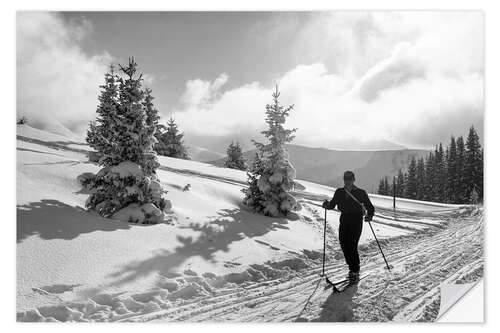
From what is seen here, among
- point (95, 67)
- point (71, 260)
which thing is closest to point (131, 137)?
point (95, 67)

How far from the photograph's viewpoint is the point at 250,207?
42.0ft

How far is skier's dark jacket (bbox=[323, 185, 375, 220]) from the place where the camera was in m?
6.82

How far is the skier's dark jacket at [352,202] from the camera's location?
682 cm

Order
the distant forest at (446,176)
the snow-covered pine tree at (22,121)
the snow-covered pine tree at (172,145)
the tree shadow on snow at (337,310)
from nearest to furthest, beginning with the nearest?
1. the tree shadow on snow at (337,310)
2. the snow-covered pine tree at (22,121)
3. the distant forest at (446,176)
4. the snow-covered pine tree at (172,145)

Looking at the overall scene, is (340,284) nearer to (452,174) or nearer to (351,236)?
(351,236)

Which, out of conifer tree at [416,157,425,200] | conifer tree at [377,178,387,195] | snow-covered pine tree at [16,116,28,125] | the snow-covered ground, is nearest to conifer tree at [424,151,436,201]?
conifer tree at [416,157,425,200]

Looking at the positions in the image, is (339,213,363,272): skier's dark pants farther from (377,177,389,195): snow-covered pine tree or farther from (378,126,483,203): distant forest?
(377,177,389,195): snow-covered pine tree

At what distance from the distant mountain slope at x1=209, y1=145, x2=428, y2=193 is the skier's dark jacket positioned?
1.03 feet

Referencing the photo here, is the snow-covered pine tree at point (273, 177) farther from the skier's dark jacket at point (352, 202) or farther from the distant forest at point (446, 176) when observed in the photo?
the skier's dark jacket at point (352, 202)

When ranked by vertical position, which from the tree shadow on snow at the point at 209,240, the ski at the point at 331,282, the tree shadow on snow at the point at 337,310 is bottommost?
the tree shadow on snow at the point at 337,310

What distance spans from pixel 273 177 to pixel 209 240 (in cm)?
512

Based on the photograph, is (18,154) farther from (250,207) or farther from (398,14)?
(398,14)

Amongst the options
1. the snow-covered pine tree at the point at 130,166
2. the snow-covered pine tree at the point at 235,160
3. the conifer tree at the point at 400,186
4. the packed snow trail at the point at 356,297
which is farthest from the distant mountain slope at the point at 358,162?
the snow-covered pine tree at the point at 235,160

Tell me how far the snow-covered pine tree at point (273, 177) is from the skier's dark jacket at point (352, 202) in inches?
204
